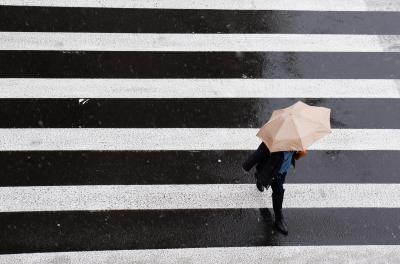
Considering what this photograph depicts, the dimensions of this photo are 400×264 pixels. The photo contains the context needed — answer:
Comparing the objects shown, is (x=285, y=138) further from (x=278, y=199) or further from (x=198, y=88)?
(x=198, y=88)

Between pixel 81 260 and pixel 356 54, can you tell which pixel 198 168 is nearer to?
pixel 81 260

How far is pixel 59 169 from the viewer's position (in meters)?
7.29

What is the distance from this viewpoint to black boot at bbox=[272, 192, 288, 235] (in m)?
6.60

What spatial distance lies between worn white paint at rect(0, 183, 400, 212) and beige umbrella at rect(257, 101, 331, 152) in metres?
1.33

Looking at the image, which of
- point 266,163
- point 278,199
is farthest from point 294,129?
point 278,199

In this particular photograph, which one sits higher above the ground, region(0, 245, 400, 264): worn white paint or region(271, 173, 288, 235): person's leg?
region(271, 173, 288, 235): person's leg

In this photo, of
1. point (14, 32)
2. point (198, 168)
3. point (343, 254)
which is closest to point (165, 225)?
point (198, 168)

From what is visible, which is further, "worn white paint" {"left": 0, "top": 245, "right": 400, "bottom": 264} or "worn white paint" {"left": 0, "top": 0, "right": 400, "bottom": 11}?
"worn white paint" {"left": 0, "top": 0, "right": 400, "bottom": 11}

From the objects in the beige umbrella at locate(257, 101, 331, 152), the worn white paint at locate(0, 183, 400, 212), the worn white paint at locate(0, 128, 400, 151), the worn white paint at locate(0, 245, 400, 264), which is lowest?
the worn white paint at locate(0, 245, 400, 264)

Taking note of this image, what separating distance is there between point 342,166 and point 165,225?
7.74ft

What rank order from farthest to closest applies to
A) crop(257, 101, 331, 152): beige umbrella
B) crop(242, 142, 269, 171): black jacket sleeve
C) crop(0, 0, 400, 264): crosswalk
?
crop(0, 0, 400, 264): crosswalk
crop(242, 142, 269, 171): black jacket sleeve
crop(257, 101, 331, 152): beige umbrella

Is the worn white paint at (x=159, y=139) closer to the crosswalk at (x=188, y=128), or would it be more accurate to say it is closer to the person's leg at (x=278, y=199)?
the crosswalk at (x=188, y=128)

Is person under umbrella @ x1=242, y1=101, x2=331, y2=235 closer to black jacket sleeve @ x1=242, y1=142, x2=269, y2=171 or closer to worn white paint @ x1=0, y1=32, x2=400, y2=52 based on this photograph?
black jacket sleeve @ x1=242, y1=142, x2=269, y2=171

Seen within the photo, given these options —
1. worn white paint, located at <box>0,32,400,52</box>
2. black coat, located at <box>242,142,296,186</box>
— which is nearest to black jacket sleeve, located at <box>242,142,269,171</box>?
black coat, located at <box>242,142,296,186</box>
